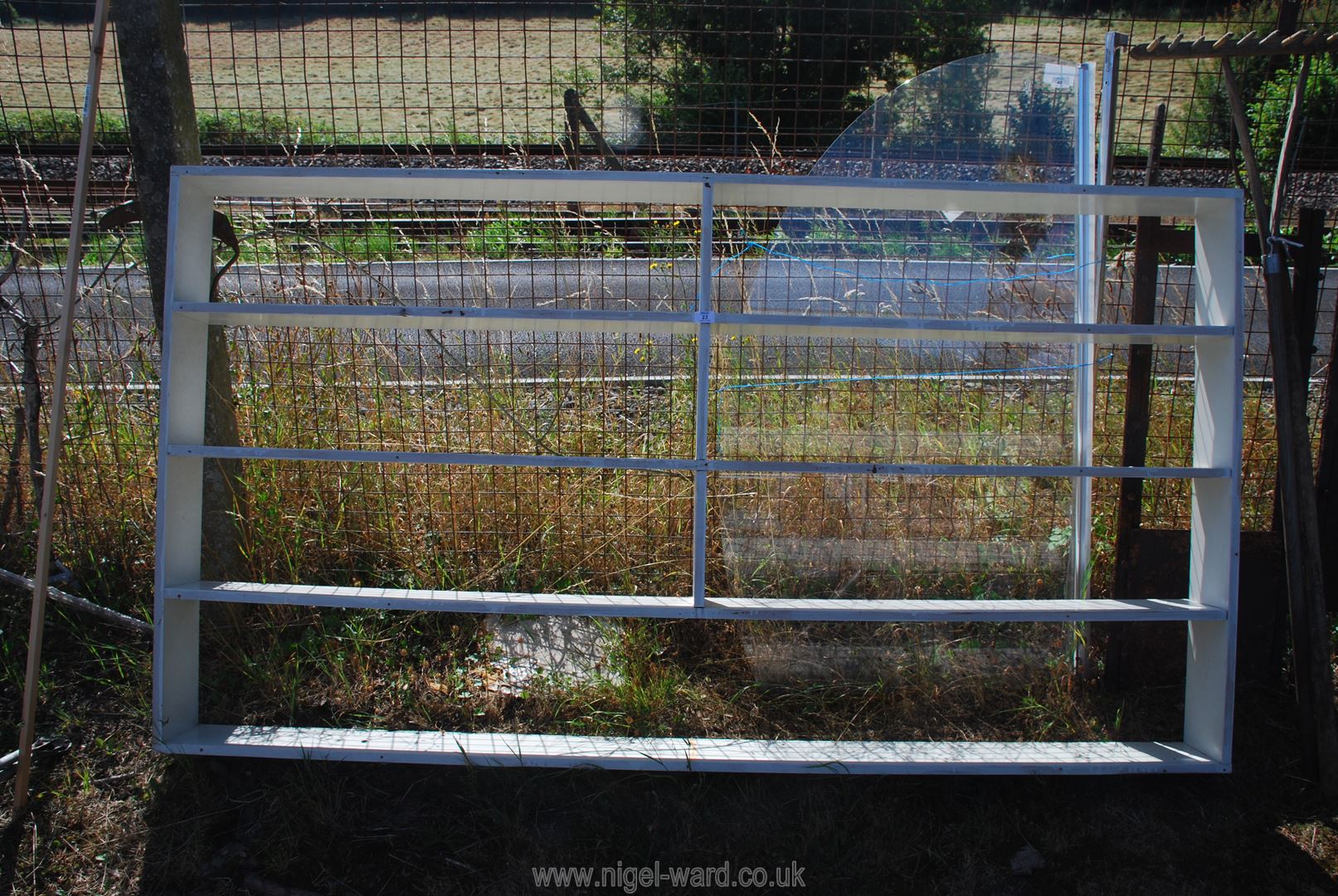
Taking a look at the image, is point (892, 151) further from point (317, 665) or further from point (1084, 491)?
point (317, 665)

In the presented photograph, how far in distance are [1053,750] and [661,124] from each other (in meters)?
4.22

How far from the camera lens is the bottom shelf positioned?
2674mm

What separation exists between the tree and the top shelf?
49.5 inches

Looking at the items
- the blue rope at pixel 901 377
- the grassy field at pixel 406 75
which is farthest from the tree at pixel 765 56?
the blue rope at pixel 901 377

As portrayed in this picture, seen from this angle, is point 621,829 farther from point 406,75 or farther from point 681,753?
point 406,75

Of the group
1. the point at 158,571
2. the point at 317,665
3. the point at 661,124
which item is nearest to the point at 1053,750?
the point at 317,665

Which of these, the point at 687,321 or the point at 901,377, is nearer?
the point at 687,321

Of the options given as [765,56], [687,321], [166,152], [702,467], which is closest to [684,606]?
[702,467]

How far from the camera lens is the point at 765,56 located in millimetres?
5641

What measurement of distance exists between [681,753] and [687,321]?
51.8 inches

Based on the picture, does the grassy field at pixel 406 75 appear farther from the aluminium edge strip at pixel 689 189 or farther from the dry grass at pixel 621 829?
the dry grass at pixel 621 829

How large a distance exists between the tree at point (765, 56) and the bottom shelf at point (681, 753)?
241 cm

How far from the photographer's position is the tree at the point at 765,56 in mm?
3662

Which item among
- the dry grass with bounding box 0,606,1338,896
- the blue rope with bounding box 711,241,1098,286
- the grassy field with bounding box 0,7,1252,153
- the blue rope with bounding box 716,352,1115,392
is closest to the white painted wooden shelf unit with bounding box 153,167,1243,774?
the dry grass with bounding box 0,606,1338,896
